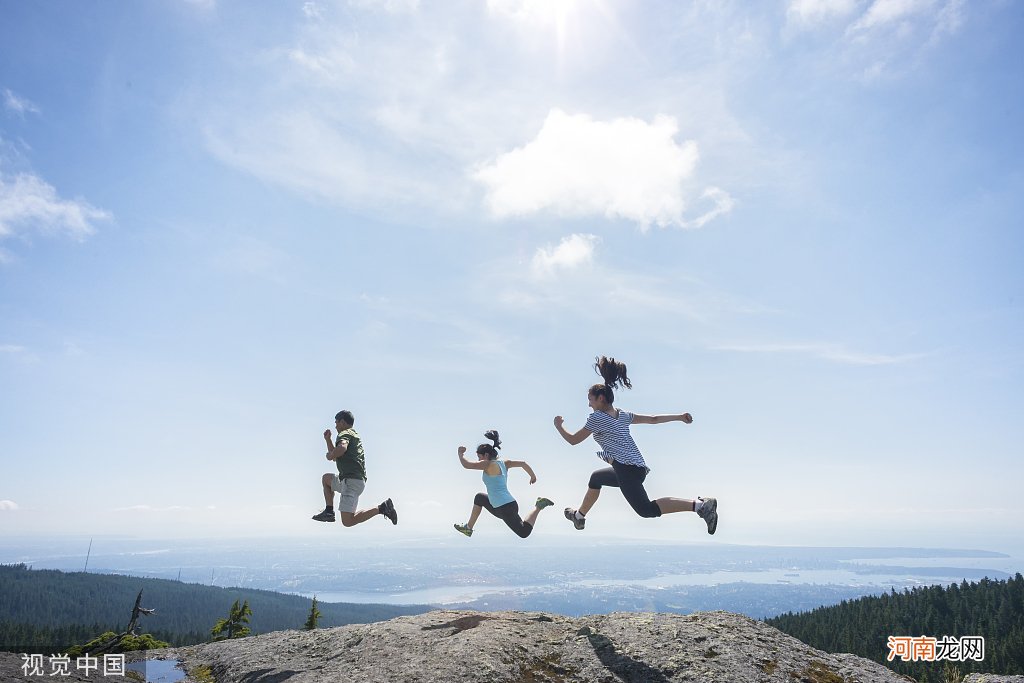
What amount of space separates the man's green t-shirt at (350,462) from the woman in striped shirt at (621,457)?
187 inches

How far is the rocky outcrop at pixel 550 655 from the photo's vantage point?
8367 mm

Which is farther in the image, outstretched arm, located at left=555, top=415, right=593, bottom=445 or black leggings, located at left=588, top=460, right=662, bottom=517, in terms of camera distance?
outstretched arm, located at left=555, top=415, right=593, bottom=445

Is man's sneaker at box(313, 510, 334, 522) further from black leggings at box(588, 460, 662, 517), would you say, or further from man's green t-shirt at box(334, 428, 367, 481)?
black leggings at box(588, 460, 662, 517)

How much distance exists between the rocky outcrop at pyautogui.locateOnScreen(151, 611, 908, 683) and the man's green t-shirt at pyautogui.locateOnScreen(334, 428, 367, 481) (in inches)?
123

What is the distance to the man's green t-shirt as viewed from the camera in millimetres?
12086

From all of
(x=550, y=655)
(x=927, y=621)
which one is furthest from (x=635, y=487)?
(x=927, y=621)

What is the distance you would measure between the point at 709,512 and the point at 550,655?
362cm

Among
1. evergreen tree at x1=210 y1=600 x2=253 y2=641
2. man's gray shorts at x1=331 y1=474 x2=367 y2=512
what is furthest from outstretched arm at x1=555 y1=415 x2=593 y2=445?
evergreen tree at x1=210 y1=600 x2=253 y2=641

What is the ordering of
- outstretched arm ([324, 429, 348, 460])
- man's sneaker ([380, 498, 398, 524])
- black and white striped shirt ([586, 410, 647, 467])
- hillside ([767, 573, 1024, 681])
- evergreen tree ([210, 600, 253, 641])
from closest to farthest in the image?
black and white striped shirt ([586, 410, 647, 467])
outstretched arm ([324, 429, 348, 460])
man's sneaker ([380, 498, 398, 524])
evergreen tree ([210, 600, 253, 641])
hillside ([767, 573, 1024, 681])

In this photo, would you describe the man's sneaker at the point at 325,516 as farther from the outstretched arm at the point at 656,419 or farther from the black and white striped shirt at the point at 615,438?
the outstretched arm at the point at 656,419

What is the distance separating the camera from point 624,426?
10219 millimetres

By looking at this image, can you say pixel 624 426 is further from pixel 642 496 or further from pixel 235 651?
pixel 235 651

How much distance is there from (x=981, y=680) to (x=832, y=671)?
13.3 feet

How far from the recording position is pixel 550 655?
920 cm
